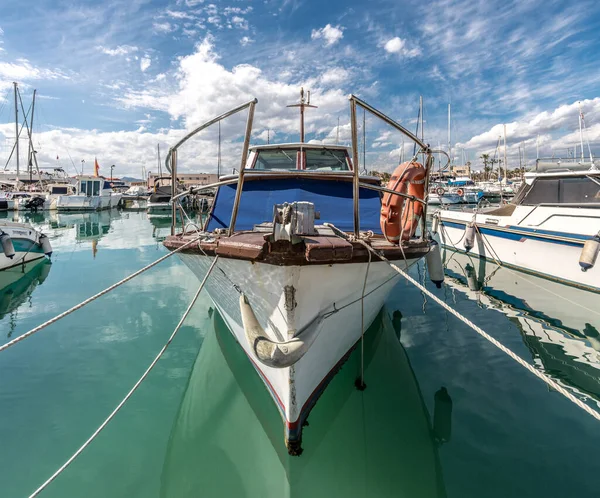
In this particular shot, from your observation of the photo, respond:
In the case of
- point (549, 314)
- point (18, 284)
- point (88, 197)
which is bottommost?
point (549, 314)

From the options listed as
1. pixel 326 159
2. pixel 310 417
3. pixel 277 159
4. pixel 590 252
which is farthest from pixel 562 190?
pixel 310 417

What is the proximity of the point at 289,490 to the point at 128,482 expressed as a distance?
1.48 metres

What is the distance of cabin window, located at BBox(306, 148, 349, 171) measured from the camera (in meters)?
6.52

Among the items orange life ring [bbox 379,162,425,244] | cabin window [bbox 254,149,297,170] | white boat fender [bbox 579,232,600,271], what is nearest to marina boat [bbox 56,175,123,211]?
cabin window [bbox 254,149,297,170]

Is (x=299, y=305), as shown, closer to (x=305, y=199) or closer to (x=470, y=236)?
(x=305, y=199)

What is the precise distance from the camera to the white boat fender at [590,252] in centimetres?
764

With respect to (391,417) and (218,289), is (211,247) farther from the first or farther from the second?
(391,417)

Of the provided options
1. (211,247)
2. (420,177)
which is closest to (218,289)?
(211,247)

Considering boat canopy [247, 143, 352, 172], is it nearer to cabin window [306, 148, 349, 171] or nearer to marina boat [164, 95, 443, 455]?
cabin window [306, 148, 349, 171]

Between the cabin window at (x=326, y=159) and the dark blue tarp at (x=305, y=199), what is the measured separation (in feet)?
4.19

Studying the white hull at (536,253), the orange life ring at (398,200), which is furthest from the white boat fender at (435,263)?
the white hull at (536,253)

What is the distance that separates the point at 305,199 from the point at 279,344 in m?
2.54

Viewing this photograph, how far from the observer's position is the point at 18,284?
9508 mm

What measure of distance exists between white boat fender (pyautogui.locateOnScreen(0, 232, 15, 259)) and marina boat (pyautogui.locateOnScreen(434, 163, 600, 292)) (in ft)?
48.5
